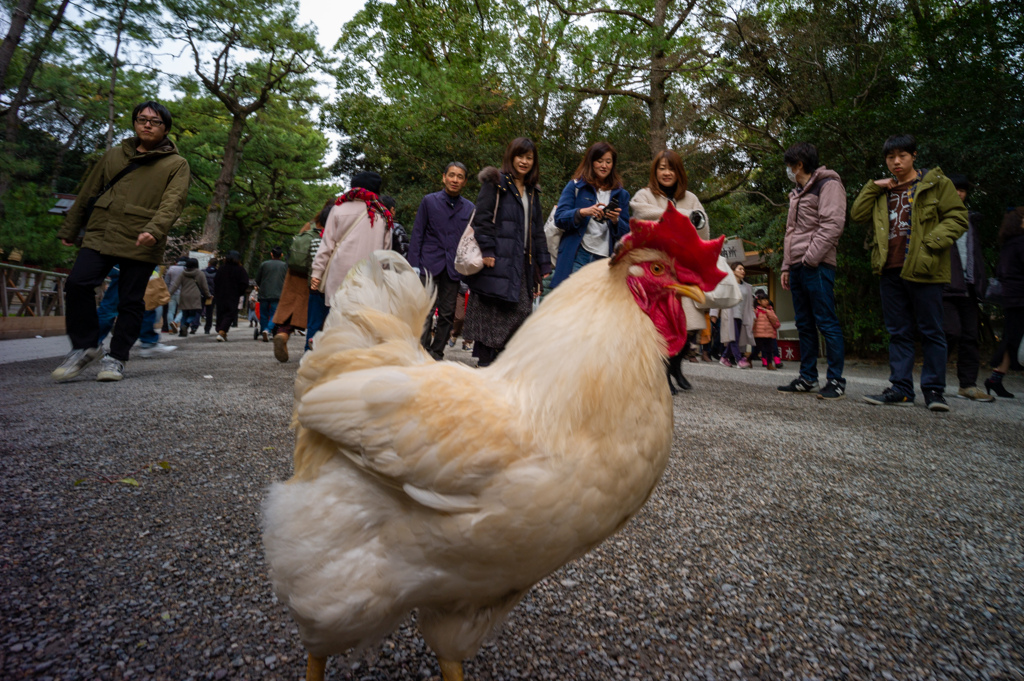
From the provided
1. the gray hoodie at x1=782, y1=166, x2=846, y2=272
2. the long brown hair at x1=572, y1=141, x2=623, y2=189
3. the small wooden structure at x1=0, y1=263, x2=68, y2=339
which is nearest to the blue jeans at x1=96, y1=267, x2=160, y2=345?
the small wooden structure at x1=0, y1=263, x2=68, y2=339

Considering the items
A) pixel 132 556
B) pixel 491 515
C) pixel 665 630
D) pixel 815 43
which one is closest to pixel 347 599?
pixel 491 515

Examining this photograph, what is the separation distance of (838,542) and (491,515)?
2.00 m

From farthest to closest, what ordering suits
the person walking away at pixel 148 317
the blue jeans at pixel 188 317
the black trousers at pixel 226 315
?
the blue jeans at pixel 188 317
the black trousers at pixel 226 315
the person walking away at pixel 148 317

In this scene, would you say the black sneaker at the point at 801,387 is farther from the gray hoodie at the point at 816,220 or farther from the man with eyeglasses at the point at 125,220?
the man with eyeglasses at the point at 125,220

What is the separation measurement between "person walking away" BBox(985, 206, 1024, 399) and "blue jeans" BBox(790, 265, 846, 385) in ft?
8.41

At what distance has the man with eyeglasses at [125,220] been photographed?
185 inches

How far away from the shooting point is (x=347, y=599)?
4.31 ft

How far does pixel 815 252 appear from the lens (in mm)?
5379

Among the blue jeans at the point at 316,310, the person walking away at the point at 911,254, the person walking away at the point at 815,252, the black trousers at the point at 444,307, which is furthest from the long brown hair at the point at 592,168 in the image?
the blue jeans at the point at 316,310

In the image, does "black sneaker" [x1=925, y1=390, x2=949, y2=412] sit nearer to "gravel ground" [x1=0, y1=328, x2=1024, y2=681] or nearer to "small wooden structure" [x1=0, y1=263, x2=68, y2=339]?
"gravel ground" [x1=0, y1=328, x2=1024, y2=681]

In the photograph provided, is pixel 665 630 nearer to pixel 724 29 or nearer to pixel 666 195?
pixel 666 195

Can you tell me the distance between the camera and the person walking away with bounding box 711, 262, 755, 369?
37.7ft

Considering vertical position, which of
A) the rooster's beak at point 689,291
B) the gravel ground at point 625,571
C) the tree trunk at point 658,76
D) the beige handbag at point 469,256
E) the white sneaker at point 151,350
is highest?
the tree trunk at point 658,76

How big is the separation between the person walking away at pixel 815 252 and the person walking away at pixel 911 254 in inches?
17.7
